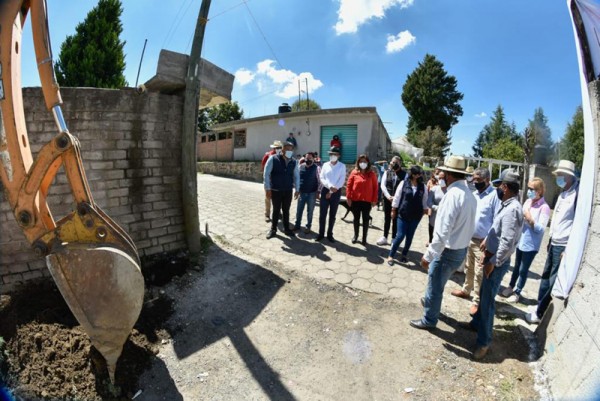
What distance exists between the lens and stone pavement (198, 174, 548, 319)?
402cm

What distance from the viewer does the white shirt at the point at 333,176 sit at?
18.1 feet

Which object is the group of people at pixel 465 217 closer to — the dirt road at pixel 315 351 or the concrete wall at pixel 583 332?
the dirt road at pixel 315 351

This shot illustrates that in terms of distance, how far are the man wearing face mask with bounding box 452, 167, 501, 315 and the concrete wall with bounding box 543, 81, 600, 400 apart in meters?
1.04

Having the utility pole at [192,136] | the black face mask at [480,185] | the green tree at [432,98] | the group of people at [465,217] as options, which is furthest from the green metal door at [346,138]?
the green tree at [432,98]

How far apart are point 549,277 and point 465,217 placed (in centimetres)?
157

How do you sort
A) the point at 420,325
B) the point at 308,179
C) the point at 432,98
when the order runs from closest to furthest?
the point at 420,325, the point at 308,179, the point at 432,98

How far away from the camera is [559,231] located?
10.6ft

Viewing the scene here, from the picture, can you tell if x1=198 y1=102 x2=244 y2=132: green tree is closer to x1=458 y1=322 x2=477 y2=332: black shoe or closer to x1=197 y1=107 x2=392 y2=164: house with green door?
x1=197 y1=107 x2=392 y2=164: house with green door

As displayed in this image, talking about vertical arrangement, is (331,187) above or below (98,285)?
above

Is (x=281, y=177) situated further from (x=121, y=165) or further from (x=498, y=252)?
(x=498, y=252)

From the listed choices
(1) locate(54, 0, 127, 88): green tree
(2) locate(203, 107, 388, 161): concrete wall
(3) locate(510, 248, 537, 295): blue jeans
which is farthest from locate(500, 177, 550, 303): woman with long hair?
(1) locate(54, 0, 127, 88): green tree

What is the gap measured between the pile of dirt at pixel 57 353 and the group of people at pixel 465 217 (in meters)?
→ 2.92

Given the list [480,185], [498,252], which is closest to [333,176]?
[480,185]

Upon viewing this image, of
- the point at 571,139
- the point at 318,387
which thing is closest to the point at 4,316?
the point at 318,387
